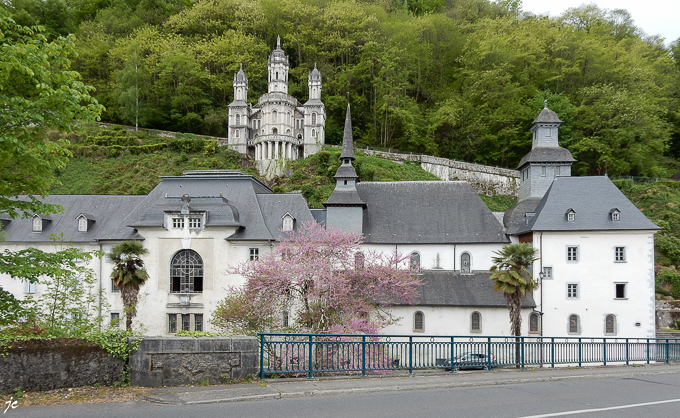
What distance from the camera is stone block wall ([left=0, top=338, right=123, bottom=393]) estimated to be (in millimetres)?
8891

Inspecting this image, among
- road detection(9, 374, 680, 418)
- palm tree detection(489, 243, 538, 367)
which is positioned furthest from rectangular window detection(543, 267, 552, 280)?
road detection(9, 374, 680, 418)

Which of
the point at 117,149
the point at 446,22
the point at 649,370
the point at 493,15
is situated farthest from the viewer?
the point at 493,15

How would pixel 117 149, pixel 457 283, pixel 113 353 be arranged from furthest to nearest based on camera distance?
1. pixel 117 149
2. pixel 457 283
3. pixel 113 353

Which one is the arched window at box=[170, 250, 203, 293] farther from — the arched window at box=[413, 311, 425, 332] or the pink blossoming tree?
the arched window at box=[413, 311, 425, 332]

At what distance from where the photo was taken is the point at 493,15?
257ft

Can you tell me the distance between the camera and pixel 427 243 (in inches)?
1268

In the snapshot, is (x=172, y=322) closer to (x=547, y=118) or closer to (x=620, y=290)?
(x=620, y=290)

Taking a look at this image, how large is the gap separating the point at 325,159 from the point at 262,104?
13.2 meters

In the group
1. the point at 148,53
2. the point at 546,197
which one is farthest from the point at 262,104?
the point at 546,197

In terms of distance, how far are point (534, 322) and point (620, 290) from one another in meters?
5.63

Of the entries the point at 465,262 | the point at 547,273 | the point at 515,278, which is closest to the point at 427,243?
the point at 465,262

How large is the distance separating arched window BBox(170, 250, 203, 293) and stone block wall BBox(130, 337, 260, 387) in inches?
848

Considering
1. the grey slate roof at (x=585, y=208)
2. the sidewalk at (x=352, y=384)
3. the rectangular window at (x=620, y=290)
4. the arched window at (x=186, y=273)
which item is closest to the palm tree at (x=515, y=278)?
the grey slate roof at (x=585, y=208)

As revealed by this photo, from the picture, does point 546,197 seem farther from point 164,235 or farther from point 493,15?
point 493,15
